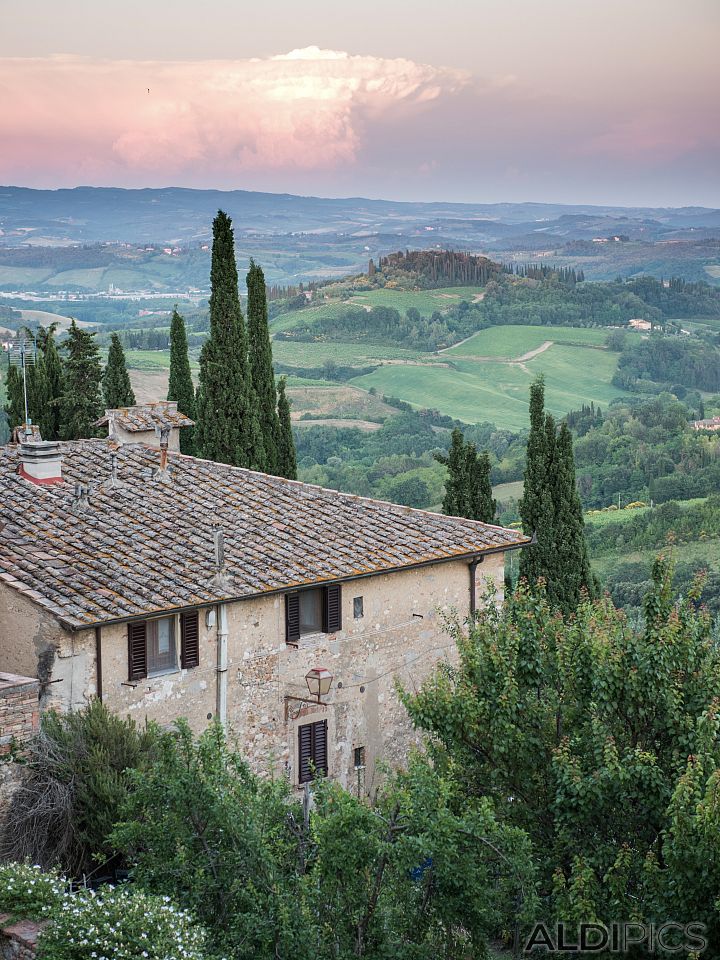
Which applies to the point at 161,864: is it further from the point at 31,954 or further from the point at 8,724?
the point at 8,724

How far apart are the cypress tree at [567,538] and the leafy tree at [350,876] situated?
14.7 m

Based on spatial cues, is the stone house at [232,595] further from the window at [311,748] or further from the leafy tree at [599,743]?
the leafy tree at [599,743]

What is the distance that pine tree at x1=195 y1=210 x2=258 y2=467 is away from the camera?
26.0m

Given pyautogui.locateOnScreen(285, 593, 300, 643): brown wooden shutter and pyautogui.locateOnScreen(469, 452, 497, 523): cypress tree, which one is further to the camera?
pyautogui.locateOnScreen(469, 452, 497, 523): cypress tree

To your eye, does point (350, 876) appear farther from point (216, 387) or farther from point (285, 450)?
point (285, 450)

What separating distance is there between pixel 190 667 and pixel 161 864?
14.9ft

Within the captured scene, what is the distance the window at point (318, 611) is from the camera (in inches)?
630

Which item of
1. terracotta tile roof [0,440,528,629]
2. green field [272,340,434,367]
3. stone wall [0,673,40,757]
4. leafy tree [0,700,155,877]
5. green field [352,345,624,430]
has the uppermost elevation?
terracotta tile roof [0,440,528,629]

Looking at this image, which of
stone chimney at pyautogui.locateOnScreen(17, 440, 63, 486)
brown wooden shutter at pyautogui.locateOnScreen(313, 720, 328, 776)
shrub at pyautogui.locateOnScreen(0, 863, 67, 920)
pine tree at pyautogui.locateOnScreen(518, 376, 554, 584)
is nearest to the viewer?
shrub at pyautogui.locateOnScreen(0, 863, 67, 920)

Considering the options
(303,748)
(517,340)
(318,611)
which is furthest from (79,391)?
(517,340)

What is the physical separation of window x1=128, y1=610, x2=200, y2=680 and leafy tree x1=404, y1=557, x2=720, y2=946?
3.52 m

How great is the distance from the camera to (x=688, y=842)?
375 inches

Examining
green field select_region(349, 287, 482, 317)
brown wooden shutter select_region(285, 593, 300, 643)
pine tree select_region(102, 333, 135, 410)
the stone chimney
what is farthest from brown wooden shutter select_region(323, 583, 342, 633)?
green field select_region(349, 287, 482, 317)

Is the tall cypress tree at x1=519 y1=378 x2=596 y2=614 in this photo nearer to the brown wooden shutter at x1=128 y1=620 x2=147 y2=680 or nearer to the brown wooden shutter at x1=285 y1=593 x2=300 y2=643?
the brown wooden shutter at x1=285 y1=593 x2=300 y2=643
